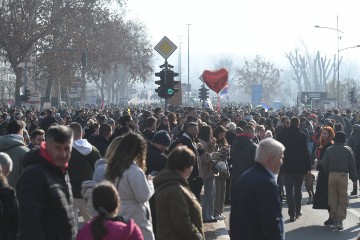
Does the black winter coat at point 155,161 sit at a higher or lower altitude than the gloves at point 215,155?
higher

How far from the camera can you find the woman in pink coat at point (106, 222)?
5.96 metres

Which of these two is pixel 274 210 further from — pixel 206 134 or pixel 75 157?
pixel 206 134

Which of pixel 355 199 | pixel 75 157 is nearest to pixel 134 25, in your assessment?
pixel 355 199

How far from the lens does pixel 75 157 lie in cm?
1188

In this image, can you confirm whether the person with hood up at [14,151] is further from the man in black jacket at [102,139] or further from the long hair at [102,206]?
the long hair at [102,206]

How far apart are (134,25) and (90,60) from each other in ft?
130

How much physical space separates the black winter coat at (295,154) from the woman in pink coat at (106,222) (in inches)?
393

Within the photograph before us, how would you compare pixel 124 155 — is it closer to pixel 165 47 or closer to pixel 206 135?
pixel 206 135

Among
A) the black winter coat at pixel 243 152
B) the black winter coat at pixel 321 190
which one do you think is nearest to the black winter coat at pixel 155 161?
the black winter coat at pixel 243 152

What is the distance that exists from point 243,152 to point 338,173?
1524 mm

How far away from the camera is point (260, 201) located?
7.21 m

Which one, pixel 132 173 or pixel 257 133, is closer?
pixel 132 173

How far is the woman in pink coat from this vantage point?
5.96 metres

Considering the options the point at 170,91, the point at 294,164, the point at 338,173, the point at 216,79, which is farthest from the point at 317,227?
the point at 216,79
